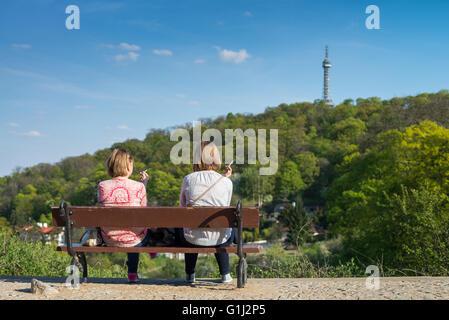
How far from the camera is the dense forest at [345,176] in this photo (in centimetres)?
1476

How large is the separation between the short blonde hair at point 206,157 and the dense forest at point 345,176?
13.7 ft

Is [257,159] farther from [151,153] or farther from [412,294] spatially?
[412,294]

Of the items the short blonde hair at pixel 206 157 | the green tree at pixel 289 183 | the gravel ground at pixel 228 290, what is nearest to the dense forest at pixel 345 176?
the green tree at pixel 289 183

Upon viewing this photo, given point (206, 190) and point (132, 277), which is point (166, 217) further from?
point (132, 277)

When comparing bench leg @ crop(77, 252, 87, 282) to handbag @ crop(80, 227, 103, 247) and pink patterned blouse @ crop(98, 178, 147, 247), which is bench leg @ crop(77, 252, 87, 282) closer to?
handbag @ crop(80, 227, 103, 247)

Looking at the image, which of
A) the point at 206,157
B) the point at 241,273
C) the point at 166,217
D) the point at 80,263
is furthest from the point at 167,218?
the point at 80,263

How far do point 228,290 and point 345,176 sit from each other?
41443 mm

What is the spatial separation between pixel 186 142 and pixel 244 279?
70.6m

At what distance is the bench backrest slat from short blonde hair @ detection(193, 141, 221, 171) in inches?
Answer: 19.2

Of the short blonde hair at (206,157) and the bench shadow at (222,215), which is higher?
the short blonde hair at (206,157)

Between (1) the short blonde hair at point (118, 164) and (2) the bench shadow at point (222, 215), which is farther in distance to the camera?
(1) the short blonde hair at point (118, 164)

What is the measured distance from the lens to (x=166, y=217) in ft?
15.9

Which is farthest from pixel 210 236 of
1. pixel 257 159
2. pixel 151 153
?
pixel 257 159

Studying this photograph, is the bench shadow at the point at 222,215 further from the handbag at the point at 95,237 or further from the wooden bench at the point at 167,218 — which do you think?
the handbag at the point at 95,237
